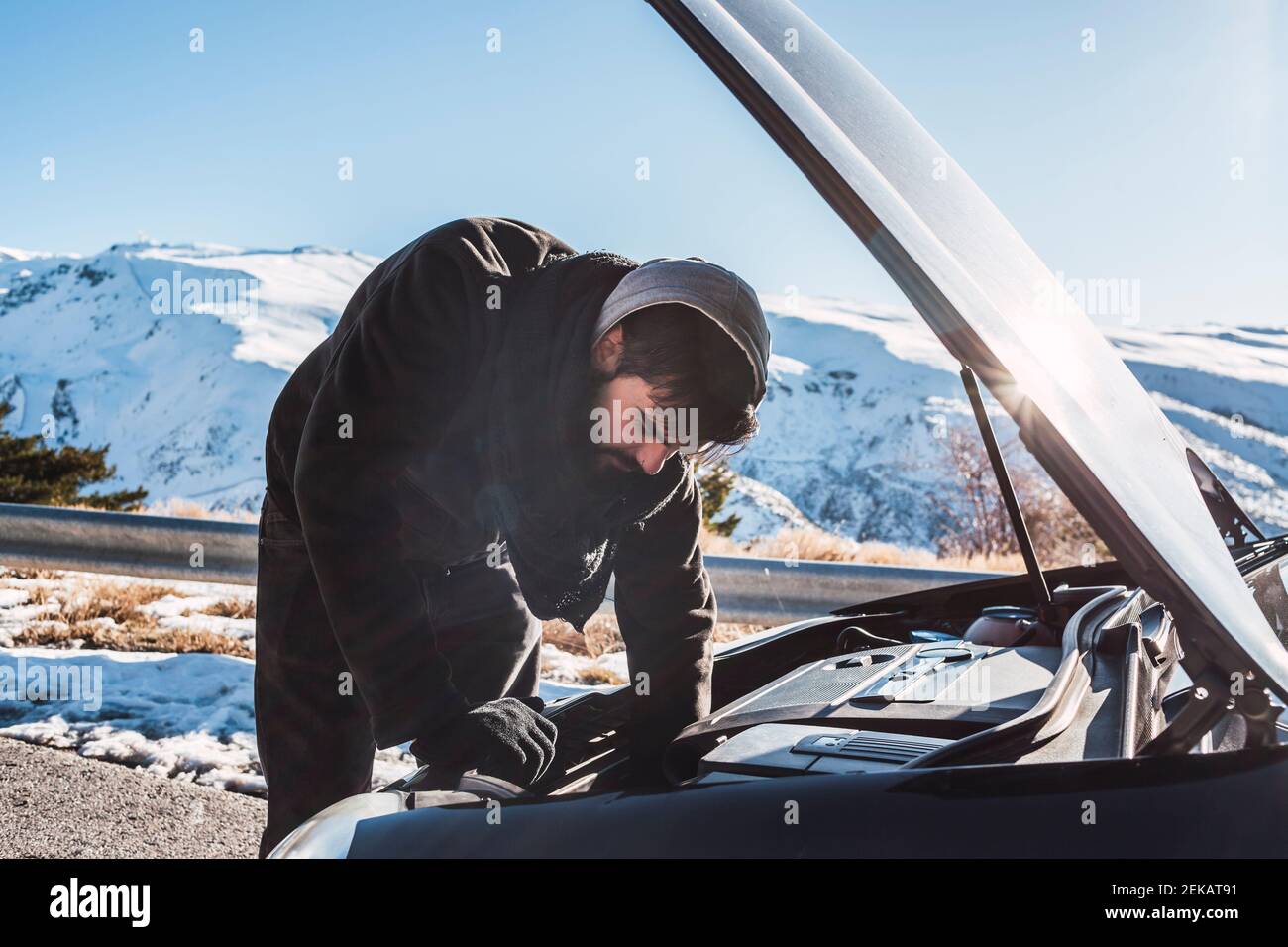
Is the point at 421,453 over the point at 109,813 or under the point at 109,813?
over

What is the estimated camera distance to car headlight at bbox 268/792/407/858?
119 centimetres

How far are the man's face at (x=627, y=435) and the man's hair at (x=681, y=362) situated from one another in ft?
0.08

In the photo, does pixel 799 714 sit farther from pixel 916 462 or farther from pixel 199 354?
pixel 199 354

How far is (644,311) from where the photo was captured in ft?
4.86

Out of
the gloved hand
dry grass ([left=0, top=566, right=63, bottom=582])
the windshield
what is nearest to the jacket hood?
the gloved hand

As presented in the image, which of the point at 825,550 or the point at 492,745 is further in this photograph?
the point at 825,550

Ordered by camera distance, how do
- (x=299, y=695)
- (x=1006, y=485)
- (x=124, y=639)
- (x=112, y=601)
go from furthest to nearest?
(x=112, y=601), (x=124, y=639), (x=299, y=695), (x=1006, y=485)

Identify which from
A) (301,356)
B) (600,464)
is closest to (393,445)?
(600,464)

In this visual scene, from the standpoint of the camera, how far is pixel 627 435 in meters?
1.61

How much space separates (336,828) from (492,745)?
0.99 ft

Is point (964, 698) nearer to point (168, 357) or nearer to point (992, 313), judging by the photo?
point (992, 313)

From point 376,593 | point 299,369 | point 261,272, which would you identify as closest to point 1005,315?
point 376,593

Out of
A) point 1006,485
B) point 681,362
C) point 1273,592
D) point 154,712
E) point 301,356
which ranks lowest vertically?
point 154,712
